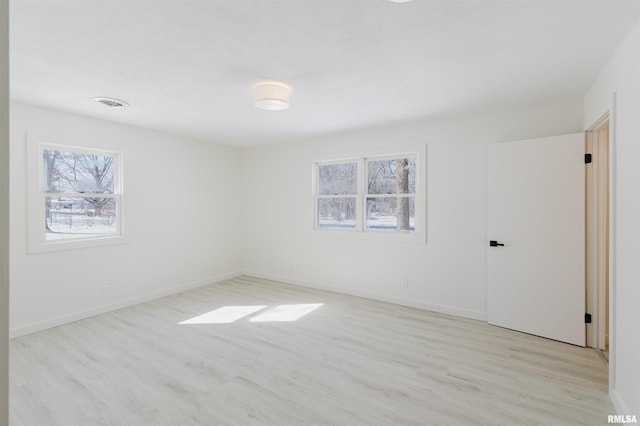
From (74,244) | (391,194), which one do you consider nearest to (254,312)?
(74,244)

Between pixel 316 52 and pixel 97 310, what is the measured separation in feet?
13.4

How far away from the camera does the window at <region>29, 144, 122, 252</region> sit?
3486 millimetres

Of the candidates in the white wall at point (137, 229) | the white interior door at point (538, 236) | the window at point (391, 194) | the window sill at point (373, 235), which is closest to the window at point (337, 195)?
the window sill at point (373, 235)

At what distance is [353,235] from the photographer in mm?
4781

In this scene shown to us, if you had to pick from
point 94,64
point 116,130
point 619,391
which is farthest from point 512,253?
point 116,130

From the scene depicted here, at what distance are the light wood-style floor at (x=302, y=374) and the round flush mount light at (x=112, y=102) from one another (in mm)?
2490

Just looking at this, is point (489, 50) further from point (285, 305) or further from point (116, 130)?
point (116, 130)

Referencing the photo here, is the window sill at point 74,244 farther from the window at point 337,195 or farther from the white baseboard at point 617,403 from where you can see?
the white baseboard at point 617,403

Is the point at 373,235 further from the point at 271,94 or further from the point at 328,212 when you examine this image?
the point at 271,94

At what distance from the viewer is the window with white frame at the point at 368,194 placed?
4.40m

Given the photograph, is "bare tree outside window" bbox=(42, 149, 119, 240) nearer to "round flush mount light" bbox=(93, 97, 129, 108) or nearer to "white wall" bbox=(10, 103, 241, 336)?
"white wall" bbox=(10, 103, 241, 336)

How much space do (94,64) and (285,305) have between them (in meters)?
3.36
